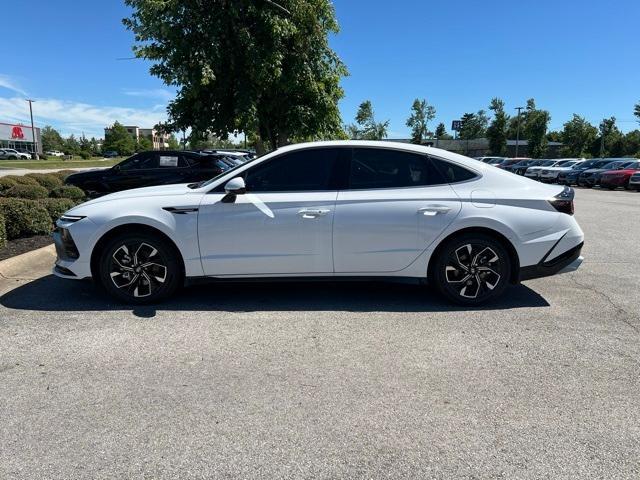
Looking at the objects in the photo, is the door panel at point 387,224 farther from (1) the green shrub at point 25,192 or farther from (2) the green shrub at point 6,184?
(2) the green shrub at point 6,184

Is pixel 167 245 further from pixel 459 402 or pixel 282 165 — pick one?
pixel 459 402

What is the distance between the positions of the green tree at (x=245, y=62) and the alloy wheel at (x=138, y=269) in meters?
8.38

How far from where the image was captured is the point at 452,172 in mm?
4965

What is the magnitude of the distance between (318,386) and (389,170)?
96.1 inches

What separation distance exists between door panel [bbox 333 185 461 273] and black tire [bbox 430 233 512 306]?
25 centimetres

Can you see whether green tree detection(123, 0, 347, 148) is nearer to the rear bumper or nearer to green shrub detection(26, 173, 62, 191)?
green shrub detection(26, 173, 62, 191)

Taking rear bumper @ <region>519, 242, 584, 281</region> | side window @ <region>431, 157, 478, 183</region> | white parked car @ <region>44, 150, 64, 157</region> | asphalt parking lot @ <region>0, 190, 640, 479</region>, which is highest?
Answer: white parked car @ <region>44, 150, 64, 157</region>

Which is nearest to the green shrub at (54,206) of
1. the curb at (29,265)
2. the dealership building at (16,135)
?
the curb at (29,265)

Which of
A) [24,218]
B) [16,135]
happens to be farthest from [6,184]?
[16,135]

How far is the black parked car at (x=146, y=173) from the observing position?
1283 cm

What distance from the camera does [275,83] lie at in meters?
13.8

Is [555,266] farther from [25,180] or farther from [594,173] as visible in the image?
[594,173]

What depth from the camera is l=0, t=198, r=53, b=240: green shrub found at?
7.35m

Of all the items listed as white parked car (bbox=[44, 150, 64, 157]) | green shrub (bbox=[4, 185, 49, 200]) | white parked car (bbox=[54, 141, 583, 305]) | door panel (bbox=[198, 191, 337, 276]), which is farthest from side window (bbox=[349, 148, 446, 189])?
white parked car (bbox=[44, 150, 64, 157])
